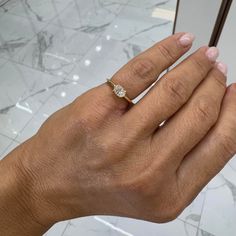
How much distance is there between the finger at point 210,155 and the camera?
1.53ft

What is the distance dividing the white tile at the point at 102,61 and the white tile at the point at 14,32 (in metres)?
0.55

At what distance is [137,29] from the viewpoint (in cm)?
188

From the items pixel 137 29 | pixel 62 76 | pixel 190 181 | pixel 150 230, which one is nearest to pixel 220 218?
pixel 150 230

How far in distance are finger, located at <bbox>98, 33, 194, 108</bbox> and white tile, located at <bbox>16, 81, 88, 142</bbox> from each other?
109 cm

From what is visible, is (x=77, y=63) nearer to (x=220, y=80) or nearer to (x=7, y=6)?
(x=7, y=6)

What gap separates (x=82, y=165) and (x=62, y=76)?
1.28m

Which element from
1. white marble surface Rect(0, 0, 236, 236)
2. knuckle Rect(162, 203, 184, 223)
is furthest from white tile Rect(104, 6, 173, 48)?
knuckle Rect(162, 203, 184, 223)

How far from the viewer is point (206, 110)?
0.46 metres

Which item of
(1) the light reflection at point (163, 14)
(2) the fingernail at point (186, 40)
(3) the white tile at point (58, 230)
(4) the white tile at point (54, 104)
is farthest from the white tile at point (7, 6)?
(2) the fingernail at point (186, 40)

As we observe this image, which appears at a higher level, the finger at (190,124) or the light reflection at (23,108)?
the finger at (190,124)

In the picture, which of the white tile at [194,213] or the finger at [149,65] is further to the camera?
the white tile at [194,213]

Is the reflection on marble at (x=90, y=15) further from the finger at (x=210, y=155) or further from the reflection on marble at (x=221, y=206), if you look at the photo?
the finger at (x=210, y=155)

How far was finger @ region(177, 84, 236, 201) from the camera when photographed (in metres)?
0.47

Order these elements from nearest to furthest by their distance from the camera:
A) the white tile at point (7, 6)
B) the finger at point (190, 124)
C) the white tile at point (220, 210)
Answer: the finger at point (190, 124) → the white tile at point (220, 210) → the white tile at point (7, 6)
